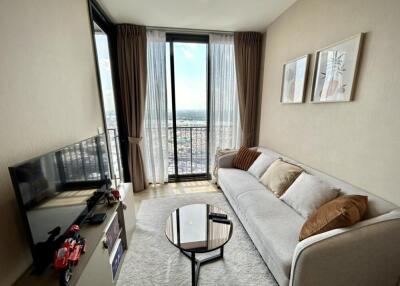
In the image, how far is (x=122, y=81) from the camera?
9.34ft

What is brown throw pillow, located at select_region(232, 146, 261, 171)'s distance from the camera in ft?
9.31

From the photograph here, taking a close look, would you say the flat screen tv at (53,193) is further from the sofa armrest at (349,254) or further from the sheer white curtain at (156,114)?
the sheer white curtain at (156,114)

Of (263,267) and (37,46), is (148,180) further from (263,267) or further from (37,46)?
(37,46)

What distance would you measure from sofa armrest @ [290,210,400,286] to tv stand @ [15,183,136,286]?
49.7 inches

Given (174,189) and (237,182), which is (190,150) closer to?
(174,189)

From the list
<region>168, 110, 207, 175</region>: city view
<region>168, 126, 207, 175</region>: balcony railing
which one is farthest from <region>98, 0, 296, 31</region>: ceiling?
<region>168, 126, 207, 175</region>: balcony railing

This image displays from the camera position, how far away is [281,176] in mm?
2062

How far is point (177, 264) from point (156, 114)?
2218 mm

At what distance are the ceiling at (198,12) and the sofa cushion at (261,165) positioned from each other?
200 cm

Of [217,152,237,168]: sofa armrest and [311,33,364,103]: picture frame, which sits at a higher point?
[311,33,364,103]: picture frame

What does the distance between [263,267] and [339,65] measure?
78.1 inches

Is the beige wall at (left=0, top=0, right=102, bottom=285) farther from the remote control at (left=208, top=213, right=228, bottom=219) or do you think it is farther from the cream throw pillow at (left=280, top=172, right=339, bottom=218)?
the cream throw pillow at (left=280, top=172, right=339, bottom=218)

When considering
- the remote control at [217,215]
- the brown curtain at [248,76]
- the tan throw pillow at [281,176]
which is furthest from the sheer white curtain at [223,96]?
the remote control at [217,215]

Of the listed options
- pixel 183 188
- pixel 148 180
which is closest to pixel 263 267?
pixel 183 188
